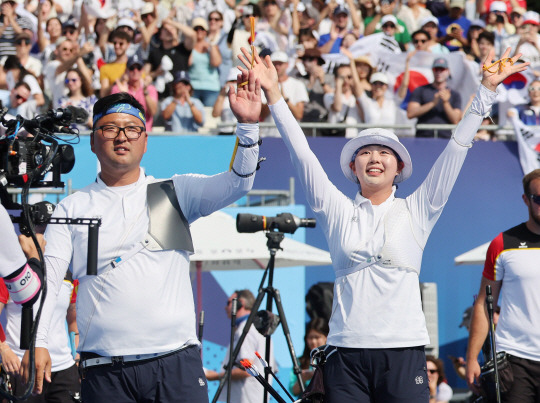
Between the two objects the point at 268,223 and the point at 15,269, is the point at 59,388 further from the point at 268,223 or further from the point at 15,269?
the point at 15,269

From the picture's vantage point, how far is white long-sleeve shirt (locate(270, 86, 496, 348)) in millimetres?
4973

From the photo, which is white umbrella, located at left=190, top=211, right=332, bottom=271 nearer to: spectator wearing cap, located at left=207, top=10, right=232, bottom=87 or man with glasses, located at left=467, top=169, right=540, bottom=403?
man with glasses, located at left=467, top=169, right=540, bottom=403

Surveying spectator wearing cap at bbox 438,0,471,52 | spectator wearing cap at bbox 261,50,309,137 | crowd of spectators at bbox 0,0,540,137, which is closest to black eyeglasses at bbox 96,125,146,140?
crowd of spectators at bbox 0,0,540,137

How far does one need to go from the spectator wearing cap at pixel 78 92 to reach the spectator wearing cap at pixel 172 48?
43.9 inches

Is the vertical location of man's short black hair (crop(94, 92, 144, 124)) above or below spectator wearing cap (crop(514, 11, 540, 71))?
below

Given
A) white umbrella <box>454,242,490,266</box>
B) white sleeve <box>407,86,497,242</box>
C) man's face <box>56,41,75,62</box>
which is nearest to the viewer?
white sleeve <box>407,86,497,242</box>

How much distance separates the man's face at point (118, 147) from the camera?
Result: 4867 millimetres

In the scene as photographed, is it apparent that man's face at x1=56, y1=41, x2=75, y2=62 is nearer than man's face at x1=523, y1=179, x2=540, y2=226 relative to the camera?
No

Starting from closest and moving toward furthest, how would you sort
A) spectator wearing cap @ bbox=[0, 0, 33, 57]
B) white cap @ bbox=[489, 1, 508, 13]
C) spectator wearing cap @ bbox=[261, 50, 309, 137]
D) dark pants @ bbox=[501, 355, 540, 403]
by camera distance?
dark pants @ bbox=[501, 355, 540, 403] < spectator wearing cap @ bbox=[261, 50, 309, 137] < spectator wearing cap @ bbox=[0, 0, 33, 57] < white cap @ bbox=[489, 1, 508, 13]

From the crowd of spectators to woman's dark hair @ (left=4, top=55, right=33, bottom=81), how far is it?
18mm

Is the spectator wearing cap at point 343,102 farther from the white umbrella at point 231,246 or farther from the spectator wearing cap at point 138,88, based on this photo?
the white umbrella at point 231,246

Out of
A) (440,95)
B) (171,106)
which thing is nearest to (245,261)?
(171,106)

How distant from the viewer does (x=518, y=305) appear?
6.29 metres

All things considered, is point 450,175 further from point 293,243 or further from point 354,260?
point 293,243
